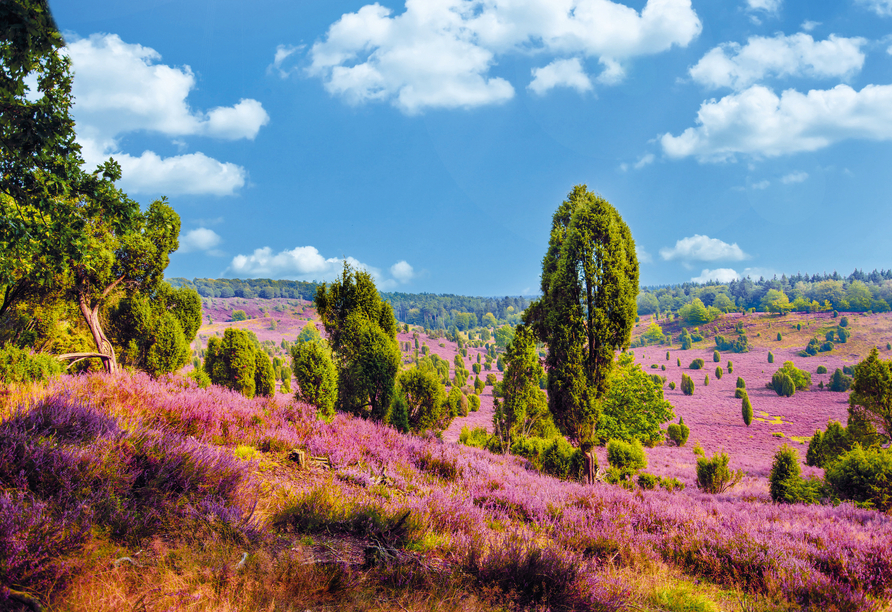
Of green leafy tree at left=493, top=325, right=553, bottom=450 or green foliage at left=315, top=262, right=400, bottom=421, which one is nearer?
green foliage at left=315, top=262, right=400, bottom=421

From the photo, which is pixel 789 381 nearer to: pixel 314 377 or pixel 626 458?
pixel 626 458

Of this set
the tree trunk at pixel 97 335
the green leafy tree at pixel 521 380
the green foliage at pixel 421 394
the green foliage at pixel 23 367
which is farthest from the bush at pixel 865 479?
the tree trunk at pixel 97 335

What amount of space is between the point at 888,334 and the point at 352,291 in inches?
7056

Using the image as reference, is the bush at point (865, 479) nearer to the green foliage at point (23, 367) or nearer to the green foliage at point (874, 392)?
the green foliage at point (874, 392)

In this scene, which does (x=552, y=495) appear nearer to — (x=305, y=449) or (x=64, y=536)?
(x=305, y=449)

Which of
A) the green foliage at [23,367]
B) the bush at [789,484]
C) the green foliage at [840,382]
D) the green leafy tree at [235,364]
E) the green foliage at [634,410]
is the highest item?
the green foliage at [23,367]

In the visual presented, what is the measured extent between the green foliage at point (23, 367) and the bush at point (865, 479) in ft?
59.8

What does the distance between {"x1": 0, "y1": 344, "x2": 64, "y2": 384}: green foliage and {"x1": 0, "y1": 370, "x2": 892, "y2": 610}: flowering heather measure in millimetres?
350

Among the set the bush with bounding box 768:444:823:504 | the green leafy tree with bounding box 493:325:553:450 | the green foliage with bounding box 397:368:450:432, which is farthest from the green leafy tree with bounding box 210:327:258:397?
the bush with bounding box 768:444:823:504

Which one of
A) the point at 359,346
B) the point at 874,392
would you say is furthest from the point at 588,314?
the point at 874,392

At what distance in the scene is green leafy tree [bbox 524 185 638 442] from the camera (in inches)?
445

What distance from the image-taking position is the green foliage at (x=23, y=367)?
5707mm

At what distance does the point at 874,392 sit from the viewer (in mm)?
13750

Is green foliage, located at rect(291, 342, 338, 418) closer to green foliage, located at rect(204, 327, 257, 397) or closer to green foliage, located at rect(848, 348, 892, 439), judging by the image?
green foliage, located at rect(204, 327, 257, 397)
